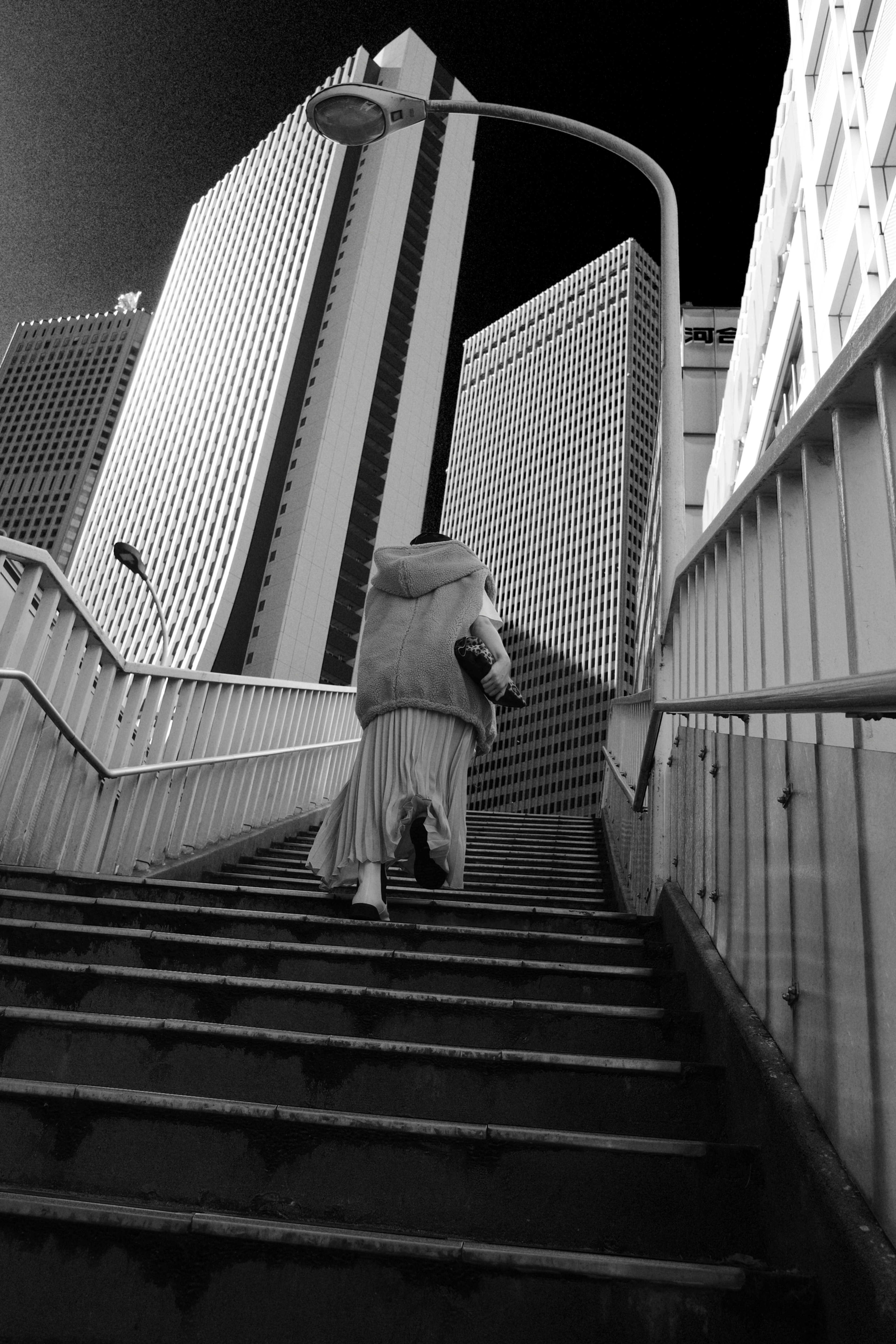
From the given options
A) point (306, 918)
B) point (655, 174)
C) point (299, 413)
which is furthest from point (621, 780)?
point (299, 413)

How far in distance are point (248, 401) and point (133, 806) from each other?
74544mm

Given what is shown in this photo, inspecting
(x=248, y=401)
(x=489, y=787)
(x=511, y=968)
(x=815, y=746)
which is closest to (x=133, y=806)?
(x=511, y=968)

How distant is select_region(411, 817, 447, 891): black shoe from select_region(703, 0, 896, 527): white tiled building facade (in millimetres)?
13337

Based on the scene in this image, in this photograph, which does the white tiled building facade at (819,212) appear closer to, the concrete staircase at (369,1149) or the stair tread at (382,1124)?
the concrete staircase at (369,1149)

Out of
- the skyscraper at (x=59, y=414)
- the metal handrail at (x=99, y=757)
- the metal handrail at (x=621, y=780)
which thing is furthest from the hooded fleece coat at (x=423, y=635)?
the skyscraper at (x=59, y=414)

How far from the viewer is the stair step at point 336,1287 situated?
5.38ft

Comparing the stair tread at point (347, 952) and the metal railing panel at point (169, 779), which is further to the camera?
the metal railing panel at point (169, 779)

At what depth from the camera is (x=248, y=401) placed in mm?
75562

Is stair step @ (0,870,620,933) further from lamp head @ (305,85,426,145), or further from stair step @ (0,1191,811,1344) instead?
lamp head @ (305,85,426,145)

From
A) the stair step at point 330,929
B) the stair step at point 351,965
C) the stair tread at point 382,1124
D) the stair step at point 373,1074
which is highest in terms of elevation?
the stair step at point 330,929

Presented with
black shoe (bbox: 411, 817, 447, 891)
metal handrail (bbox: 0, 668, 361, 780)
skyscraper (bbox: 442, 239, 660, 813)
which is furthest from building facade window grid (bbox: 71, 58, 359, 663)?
black shoe (bbox: 411, 817, 447, 891)

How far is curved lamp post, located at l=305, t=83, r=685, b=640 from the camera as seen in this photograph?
5.23 metres

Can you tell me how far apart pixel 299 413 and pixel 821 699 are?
250 ft

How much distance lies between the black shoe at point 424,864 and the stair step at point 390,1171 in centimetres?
222
